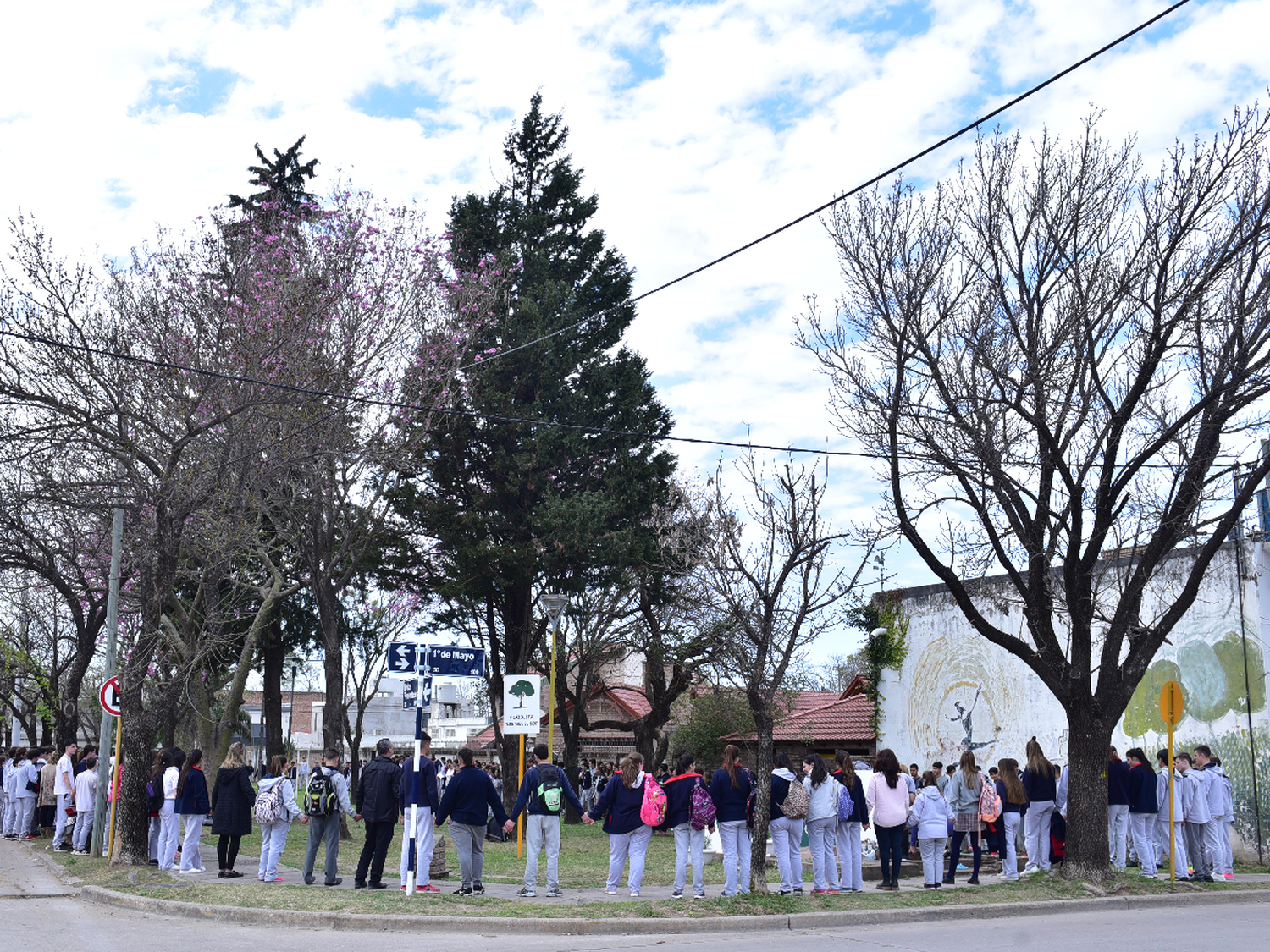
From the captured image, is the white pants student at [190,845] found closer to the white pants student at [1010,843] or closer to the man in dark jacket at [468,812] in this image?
the man in dark jacket at [468,812]

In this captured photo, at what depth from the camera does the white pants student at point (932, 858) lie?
14.9 meters

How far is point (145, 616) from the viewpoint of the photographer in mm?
16672

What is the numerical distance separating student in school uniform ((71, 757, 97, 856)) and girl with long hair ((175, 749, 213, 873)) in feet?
14.8

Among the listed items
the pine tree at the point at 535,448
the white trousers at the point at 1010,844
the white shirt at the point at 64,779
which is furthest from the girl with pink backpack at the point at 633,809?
the pine tree at the point at 535,448

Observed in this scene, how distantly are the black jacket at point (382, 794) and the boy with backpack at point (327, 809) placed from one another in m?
0.33

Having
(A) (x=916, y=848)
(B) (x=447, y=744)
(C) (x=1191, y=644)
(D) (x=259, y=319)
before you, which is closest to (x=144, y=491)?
(D) (x=259, y=319)

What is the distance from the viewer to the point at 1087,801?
50.2 feet

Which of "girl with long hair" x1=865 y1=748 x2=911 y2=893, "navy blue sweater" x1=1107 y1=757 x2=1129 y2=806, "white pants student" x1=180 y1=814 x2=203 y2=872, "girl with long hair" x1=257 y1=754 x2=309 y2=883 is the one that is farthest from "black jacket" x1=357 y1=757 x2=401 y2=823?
"navy blue sweater" x1=1107 y1=757 x2=1129 y2=806

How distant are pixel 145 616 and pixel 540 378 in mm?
15968

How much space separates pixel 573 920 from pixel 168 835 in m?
7.19

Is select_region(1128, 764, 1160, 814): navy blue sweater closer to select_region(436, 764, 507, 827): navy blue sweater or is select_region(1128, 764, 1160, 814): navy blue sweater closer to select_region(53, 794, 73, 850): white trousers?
select_region(436, 764, 507, 827): navy blue sweater

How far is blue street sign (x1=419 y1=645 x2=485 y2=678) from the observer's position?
14070mm

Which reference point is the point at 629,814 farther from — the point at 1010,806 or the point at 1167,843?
the point at 1167,843

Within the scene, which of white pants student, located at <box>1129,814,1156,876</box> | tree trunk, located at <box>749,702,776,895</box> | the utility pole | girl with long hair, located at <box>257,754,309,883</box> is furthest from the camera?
the utility pole
